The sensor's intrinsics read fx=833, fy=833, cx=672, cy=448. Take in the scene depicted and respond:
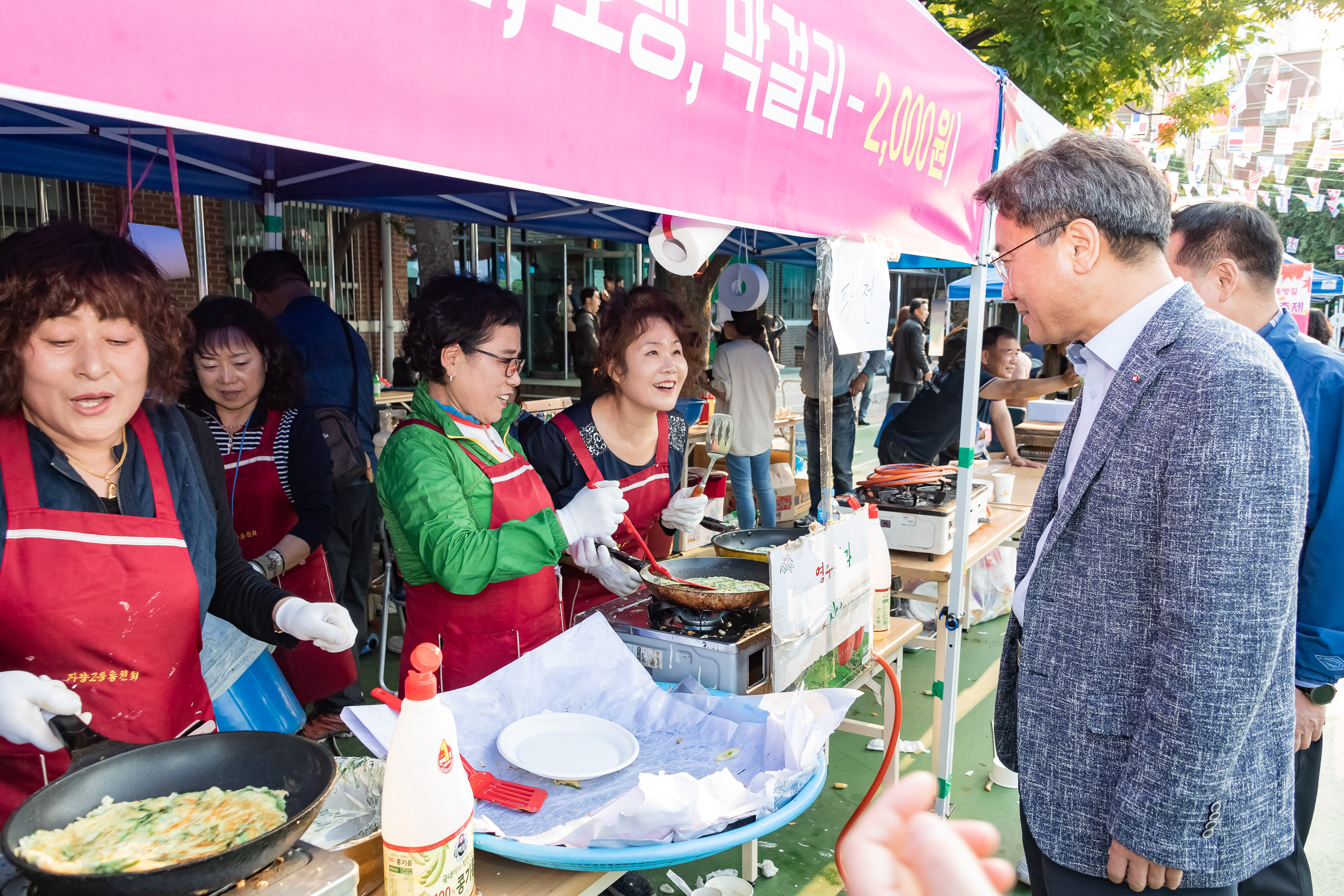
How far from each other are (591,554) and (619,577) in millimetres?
127

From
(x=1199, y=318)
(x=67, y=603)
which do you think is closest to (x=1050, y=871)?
(x=1199, y=318)

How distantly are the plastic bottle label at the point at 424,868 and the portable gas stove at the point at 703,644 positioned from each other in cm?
90

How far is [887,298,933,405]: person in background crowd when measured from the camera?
34.8ft

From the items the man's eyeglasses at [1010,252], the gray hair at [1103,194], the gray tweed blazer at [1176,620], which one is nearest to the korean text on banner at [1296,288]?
the man's eyeglasses at [1010,252]

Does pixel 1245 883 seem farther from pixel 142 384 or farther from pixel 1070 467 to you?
pixel 142 384

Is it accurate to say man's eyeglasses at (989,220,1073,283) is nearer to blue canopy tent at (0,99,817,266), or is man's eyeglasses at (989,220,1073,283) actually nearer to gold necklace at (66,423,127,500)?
blue canopy tent at (0,99,817,266)

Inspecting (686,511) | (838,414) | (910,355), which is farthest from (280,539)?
(910,355)

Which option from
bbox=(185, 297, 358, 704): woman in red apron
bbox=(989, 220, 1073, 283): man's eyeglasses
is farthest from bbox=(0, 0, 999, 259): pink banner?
bbox=(185, 297, 358, 704): woman in red apron

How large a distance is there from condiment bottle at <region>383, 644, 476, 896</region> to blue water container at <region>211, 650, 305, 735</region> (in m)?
1.10

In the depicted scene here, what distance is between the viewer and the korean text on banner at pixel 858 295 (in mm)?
2230

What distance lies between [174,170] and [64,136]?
81.8 inches

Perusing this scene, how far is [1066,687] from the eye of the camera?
5.22 ft

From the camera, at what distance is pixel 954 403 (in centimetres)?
545

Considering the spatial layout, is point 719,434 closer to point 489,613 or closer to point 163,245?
point 489,613
